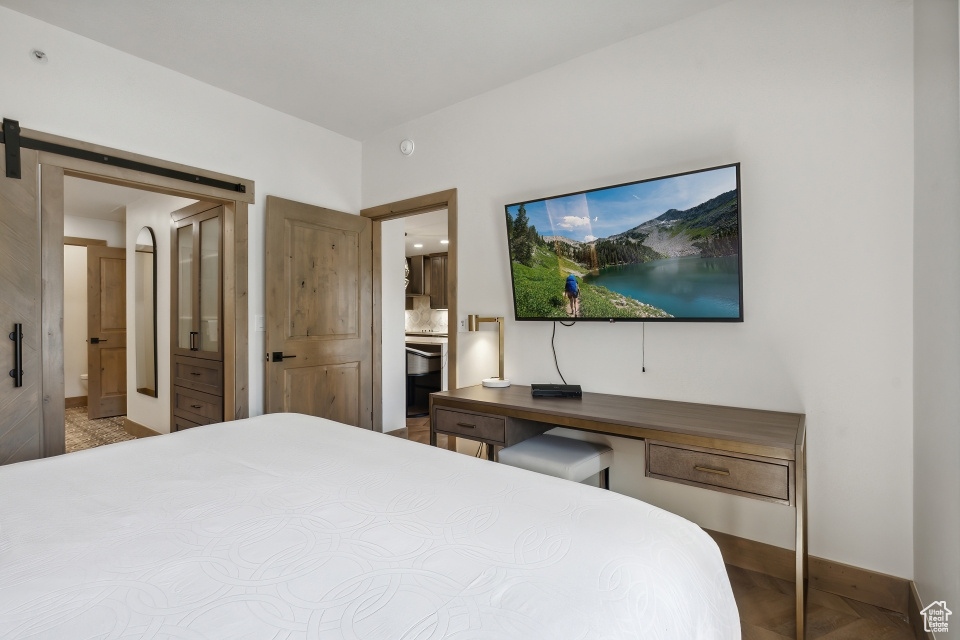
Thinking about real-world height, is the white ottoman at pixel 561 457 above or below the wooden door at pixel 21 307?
Answer: below

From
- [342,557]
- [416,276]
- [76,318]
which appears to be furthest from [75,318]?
[342,557]

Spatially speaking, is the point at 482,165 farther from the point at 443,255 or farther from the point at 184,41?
the point at 443,255

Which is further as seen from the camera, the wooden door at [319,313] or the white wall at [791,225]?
the wooden door at [319,313]

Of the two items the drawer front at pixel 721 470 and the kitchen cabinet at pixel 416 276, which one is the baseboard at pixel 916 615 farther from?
the kitchen cabinet at pixel 416 276

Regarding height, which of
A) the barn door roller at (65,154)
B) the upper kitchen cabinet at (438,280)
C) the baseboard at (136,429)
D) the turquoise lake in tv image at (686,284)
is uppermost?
the barn door roller at (65,154)

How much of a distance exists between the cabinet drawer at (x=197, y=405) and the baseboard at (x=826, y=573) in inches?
133

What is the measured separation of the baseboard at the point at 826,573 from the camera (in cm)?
196

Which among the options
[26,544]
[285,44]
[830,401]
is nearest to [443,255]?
[285,44]

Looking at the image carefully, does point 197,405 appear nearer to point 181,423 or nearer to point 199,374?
point 199,374

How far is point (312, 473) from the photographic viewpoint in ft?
4.73

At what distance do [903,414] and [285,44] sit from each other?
357 cm

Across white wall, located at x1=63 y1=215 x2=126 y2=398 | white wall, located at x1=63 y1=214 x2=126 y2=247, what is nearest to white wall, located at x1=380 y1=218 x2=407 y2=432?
white wall, located at x1=63 y1=214 x2=126 y2=247

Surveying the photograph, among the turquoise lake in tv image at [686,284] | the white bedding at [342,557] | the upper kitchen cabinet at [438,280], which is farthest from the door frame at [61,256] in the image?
the upper kitchen cabinet at [438,280]

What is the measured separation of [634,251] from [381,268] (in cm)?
248
